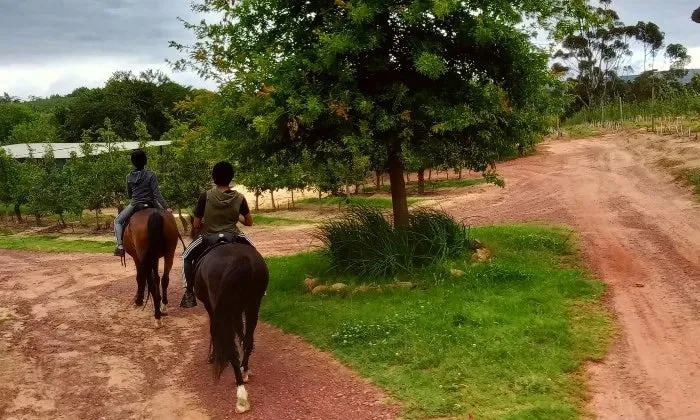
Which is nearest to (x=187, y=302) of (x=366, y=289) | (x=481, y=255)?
(x=366, y=289)

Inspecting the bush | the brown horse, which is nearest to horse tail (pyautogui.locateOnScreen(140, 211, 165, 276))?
the brown horse

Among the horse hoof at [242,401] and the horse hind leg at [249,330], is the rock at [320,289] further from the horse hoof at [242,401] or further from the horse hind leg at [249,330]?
the horse hoof at [242,401]

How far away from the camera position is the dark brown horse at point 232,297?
5741 millimetres

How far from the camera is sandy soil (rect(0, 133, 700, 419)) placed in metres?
5.66

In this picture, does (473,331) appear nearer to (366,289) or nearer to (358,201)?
(366,289)

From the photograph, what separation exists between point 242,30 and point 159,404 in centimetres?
604

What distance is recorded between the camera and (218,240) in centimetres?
649

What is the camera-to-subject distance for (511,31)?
862 cm

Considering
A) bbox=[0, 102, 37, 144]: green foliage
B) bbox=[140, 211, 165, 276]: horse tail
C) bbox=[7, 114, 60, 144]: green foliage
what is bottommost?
bbox=[140, 211, 165, 276]: horse tail

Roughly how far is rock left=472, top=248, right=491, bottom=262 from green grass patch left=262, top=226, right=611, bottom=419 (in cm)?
18

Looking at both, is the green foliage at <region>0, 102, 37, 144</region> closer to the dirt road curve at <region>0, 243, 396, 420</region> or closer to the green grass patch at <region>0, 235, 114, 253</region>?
the green grass patch at <region>0, 235, 114, 253</region>

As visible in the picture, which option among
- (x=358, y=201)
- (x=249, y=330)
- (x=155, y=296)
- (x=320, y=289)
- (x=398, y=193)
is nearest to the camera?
(x=249, y=330)

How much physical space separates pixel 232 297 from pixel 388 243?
4.35 meters

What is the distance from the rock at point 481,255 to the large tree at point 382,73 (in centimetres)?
146
